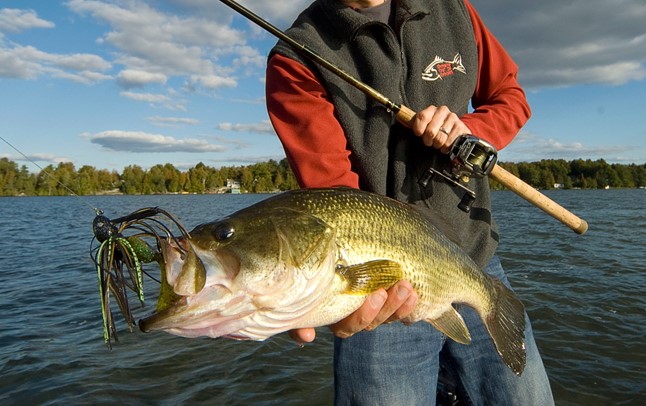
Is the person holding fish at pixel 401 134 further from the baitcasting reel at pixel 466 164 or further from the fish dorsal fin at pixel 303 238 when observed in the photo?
the fish dorsal fin at pixel 303 238

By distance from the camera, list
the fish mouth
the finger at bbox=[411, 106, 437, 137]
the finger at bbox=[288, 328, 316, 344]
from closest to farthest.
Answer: the fish mouth < the finger at bbox=[288, 328, 316, 344] < the finger at bbox=[411, 106, 437, 137]

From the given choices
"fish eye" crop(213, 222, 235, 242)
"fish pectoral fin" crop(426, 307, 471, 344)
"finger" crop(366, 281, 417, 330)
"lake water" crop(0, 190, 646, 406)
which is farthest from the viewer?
"lake water" crop(0, 190, 646, 406)

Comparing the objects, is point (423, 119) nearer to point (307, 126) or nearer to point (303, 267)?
point (307, 126)

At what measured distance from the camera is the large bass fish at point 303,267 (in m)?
1.91

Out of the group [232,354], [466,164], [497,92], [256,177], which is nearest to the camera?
[466,164]

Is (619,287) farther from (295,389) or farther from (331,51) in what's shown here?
(331,51)

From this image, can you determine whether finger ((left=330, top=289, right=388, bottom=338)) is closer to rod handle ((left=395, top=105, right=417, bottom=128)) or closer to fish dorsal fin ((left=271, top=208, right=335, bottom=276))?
fish dorsal fin ((left=271, top=208, right=335, bottom=276))

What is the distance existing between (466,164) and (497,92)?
99 centimetres

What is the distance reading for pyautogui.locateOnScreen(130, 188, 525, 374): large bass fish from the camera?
6.25 ft

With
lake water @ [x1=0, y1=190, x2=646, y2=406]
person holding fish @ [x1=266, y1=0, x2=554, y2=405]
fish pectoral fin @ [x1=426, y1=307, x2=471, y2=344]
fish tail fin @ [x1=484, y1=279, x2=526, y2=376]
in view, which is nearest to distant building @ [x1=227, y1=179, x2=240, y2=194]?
lake water @ [x1=0, y1=190, x2=646, y2=406]

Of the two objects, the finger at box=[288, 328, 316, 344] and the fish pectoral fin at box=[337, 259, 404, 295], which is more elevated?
the fish pectoral fin at box=[337, 259, 404, 295]

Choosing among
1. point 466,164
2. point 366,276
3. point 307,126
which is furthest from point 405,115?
point 366,276

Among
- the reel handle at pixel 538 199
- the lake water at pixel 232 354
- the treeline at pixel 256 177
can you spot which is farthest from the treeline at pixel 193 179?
the reel handle at pixel 538 199

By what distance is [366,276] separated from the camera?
222 centimetres
